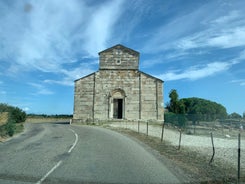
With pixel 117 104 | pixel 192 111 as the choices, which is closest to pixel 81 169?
pixel 117 104

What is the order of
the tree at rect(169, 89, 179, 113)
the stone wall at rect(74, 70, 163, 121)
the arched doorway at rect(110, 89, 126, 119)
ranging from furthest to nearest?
the tree at rect(169, 89, 179, 113) < the arched doorway at rect(110, 89, 126, 119) < the stone wall at rect(74, 70, 163, 121)

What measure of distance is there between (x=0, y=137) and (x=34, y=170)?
11.6 meters

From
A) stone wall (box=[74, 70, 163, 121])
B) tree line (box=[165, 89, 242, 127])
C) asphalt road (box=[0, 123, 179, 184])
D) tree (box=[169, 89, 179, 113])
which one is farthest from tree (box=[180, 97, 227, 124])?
asphalt road (box=[0, 123, 179, 184])

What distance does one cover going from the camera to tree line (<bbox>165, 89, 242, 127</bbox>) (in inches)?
966

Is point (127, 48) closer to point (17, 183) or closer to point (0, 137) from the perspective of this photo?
point (0, 137)

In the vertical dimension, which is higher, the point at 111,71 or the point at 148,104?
the point at 111,71

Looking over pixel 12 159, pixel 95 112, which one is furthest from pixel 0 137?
pixel 95 112

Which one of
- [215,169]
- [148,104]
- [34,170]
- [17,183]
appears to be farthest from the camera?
[148,104]

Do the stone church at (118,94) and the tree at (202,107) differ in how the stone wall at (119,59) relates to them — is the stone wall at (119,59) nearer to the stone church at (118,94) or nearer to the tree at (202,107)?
the stone church at (118,94)

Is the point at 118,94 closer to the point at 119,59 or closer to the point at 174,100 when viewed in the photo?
the point at 119,59

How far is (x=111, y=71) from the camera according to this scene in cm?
3709

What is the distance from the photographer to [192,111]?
6894 cm

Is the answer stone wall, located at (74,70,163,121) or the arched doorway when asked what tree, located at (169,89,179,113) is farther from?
the arched doorway

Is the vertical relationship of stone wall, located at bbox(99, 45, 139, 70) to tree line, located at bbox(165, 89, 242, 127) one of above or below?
above
